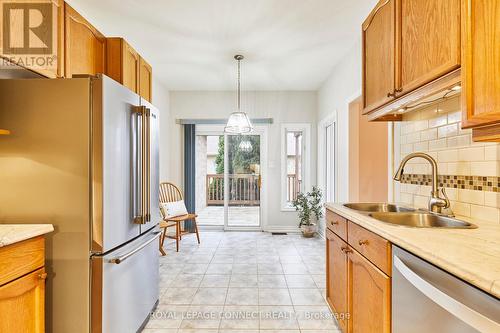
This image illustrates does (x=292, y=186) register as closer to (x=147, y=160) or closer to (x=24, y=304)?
(x=147, y=160)

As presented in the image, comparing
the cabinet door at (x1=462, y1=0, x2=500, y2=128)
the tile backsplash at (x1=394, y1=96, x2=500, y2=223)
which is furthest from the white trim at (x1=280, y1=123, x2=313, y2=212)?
the cabinet door at (x1=462, y1=0, x2=500, y2=128)

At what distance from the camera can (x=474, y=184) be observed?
4.90 ft

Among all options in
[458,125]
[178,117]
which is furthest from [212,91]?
[458,125]

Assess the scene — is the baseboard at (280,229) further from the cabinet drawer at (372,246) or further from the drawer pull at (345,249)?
the cabinet drawer at (372,246)

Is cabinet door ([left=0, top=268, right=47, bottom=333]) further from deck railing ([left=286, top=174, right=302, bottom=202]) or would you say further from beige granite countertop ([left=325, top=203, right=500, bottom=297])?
deck railing ([left=286, top=174, right=302, bottom=202])

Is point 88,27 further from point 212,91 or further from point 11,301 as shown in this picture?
point 212,91

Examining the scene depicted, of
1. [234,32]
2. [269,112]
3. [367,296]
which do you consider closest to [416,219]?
[367,296]

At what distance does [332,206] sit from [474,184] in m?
0.86

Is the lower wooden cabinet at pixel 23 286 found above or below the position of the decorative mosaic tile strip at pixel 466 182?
below

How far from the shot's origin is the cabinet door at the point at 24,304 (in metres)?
1.20

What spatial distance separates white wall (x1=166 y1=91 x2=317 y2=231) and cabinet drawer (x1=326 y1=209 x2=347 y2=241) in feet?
9.24

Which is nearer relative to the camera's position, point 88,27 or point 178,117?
point 88,27

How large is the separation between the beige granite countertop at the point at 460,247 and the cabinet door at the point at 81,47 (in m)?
2.12

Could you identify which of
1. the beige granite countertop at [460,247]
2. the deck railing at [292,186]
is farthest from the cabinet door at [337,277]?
the deck railing at [292,186]
